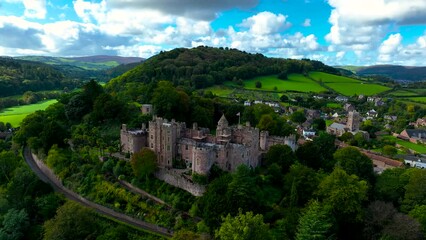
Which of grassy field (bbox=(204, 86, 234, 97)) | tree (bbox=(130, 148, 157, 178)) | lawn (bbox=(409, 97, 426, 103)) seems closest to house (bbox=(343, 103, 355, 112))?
lawn (bbox=(409, 97, 426, 103))

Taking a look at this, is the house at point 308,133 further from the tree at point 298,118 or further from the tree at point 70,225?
the tree at point 70,225

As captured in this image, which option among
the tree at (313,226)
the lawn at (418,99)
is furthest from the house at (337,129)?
the lawn at (418,99)

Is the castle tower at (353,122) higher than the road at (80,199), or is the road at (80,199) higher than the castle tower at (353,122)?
the castle tower at (353,122)

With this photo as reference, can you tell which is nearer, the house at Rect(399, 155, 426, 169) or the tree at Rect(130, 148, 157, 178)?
the tree at Rect(130, 148, 157, 178)

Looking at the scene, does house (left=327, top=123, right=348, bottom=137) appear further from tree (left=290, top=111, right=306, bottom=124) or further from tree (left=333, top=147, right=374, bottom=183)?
tree (left=333, top=147, right=374, bottom=183)

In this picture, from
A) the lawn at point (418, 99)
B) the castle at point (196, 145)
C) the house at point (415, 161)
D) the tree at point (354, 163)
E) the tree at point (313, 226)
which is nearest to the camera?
the tree at point (313, 226)

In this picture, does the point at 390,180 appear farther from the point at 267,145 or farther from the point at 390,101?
the point at 390,101

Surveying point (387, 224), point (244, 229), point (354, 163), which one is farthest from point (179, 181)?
point (354, 163)

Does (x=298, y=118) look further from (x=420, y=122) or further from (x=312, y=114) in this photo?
(x=420, y=122)
